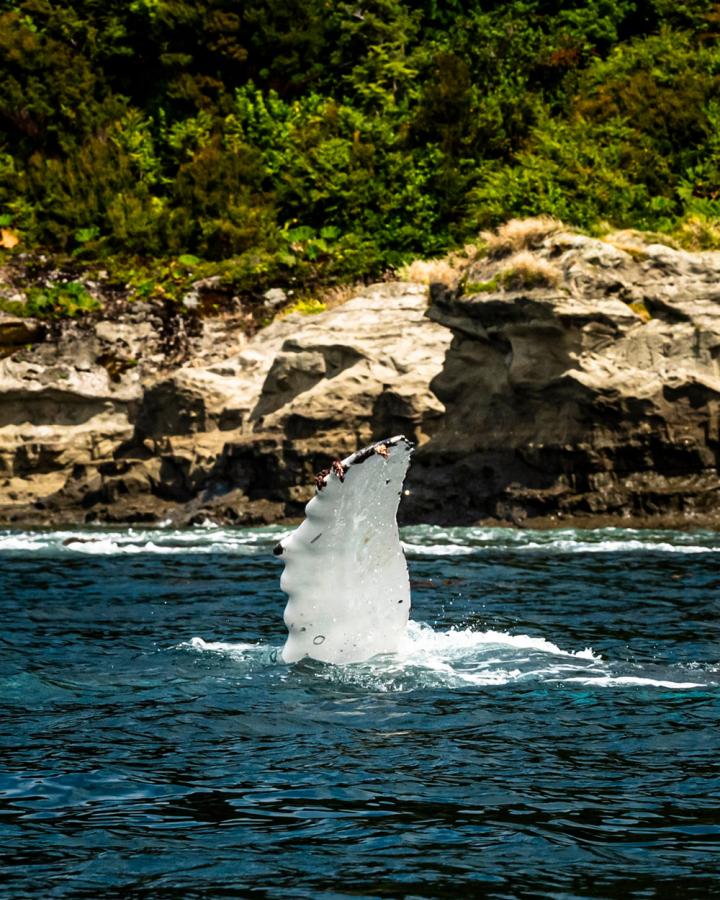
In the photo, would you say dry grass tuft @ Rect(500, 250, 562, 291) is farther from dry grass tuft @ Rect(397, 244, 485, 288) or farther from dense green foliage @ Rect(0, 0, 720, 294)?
dense green foliage @ Rect(0, 0, 720, 294)

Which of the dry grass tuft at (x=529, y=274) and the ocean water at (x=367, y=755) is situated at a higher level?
the dry grass tuft at (x=529, y=274)

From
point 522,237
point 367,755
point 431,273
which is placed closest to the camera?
point 367,755

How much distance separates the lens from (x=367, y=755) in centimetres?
769

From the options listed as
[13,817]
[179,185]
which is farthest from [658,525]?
[179,185]

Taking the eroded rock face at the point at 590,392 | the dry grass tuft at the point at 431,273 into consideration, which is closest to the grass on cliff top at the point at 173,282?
the dry grass tuft at the point at 431,273

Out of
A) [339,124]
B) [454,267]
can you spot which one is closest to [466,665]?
[454,267]

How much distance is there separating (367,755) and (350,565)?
2048 mm

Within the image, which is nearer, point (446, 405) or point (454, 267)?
point (446, 405)

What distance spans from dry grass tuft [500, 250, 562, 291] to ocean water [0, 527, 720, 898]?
11.7 metres

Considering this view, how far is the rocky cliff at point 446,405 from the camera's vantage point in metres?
24.4

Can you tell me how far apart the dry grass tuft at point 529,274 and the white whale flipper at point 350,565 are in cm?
1612

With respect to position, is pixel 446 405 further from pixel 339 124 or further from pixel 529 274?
pixel 339 124

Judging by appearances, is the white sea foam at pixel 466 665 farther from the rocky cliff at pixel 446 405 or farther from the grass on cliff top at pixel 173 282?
the grass on cliff top at pixel 173 282

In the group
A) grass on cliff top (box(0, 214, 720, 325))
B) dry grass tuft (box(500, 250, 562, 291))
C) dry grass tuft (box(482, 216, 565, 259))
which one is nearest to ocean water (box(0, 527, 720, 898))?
dry grass tuft (box(500, 250, 562, 291))
